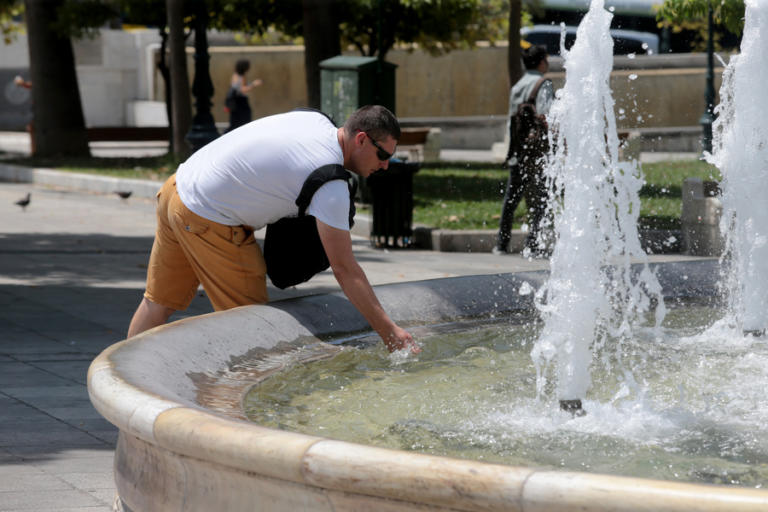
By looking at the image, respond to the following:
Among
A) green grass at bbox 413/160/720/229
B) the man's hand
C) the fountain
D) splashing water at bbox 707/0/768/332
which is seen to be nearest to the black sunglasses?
the man's hand

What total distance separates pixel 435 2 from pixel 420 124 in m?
5.58

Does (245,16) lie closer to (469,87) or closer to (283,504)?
(469,87)

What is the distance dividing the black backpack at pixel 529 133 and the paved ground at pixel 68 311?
3.19 feet

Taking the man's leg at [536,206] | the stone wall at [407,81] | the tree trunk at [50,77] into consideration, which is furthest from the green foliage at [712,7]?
the tree trunk at [50,77]

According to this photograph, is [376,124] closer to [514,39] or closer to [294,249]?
[294,249]

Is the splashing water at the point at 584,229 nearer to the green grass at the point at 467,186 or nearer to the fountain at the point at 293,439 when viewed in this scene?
the fountain at the point at 293,439

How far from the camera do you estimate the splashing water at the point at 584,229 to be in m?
4.93

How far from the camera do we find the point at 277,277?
206 inches

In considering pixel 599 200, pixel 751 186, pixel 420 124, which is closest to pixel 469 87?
pixel 420 124

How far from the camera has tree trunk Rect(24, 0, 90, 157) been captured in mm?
21469

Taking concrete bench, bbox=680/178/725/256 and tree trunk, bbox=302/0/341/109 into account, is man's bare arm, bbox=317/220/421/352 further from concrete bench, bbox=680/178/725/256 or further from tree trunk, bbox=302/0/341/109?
tree trunk, bbox=302/0/341/109

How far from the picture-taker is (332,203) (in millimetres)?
4637

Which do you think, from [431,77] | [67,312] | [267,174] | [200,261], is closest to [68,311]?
[67,312]

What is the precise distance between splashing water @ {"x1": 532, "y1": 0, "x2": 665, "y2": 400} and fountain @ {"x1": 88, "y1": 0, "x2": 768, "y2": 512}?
0.02 meters
